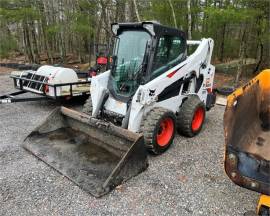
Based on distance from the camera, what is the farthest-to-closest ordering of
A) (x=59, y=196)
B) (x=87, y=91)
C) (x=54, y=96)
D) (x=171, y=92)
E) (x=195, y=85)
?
(x=87, y=91) < (x=54, y=96) < (x=195, y=85) < (x=171, y=92) < (x=59, y=196)

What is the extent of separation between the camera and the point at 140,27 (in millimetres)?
4227

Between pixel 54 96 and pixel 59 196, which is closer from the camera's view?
pixel 59 196

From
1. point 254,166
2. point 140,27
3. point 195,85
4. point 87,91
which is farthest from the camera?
point 87,91

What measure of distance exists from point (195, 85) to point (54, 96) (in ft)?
10.8

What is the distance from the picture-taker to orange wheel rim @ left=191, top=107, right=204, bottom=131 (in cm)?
511

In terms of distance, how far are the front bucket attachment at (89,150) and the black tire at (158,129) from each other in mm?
322

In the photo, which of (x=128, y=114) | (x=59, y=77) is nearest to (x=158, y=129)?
(x=128, y=114)

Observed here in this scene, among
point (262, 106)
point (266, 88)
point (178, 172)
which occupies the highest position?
point (266, 88)

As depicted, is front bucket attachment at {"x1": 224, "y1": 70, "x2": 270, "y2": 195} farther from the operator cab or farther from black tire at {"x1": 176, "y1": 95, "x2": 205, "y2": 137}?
black tire at {"x1": 176, "y1": 95, "x2": 205, "y2": 137}

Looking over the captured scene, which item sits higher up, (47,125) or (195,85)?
(195,85)

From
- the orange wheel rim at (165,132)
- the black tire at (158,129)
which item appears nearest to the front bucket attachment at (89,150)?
the black tire at (158,129)

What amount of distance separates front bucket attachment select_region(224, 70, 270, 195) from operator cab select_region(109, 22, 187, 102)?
1578mm

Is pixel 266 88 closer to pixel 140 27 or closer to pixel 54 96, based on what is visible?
pixel 140 27

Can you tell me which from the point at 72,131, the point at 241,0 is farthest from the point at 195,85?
the point at 241,0
